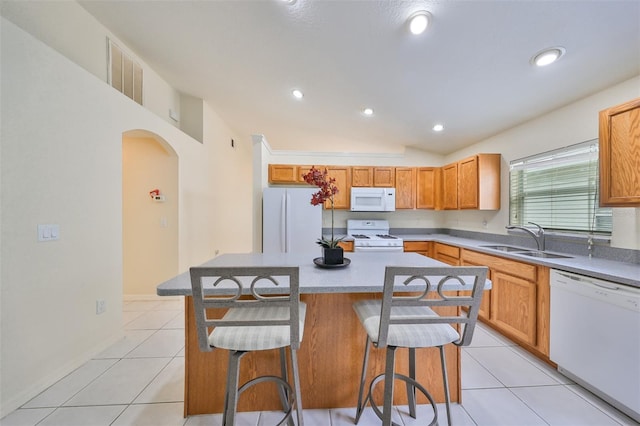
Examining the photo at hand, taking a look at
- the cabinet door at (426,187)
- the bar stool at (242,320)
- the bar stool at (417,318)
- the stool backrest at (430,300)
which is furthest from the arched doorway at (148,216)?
the cabinet door at (426,187)

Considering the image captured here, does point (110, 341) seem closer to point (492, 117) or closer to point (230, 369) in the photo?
point (230, 369)

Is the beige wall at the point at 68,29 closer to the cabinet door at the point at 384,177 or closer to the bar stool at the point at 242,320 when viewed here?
the bar stool at the point at 242,320

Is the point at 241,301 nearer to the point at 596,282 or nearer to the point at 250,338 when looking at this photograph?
the point at 250,338

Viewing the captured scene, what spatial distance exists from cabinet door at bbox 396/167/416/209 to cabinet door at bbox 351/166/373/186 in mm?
491

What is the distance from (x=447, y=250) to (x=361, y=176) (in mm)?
1742

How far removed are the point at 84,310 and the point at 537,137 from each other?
4873mm

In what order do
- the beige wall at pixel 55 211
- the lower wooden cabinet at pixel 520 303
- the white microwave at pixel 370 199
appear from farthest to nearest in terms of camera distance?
the white microwave at pixel 370 199 → the lower wooden cabinet at pixel 520 303 → the beige wall at pixel 55 211

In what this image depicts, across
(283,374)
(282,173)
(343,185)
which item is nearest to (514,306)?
(283,374)

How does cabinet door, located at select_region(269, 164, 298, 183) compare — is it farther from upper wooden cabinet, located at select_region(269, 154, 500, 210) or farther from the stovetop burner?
the stovetop burner

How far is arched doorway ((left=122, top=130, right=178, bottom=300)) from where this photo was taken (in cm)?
340

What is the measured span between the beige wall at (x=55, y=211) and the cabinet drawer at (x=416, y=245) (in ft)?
12.1

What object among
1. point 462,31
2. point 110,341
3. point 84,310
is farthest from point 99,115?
point 462,31

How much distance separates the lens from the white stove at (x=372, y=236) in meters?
3.56

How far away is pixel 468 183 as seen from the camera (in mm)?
3295
